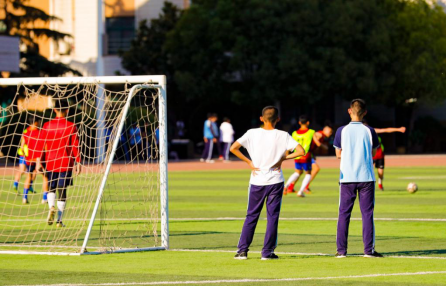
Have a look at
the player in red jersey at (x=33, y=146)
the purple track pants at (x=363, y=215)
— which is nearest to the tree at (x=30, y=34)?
the player in red jersey at (x=33, y=146)

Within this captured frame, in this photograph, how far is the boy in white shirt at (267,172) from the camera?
11.0 metres

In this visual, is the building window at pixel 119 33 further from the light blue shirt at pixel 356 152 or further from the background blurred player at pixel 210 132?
the light blue shirt at pixel 356 152

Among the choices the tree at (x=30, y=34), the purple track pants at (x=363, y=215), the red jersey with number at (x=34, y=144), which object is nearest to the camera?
the purple track pants at (x=363, y=215)

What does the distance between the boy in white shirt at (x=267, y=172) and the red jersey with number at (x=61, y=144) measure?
4.51m

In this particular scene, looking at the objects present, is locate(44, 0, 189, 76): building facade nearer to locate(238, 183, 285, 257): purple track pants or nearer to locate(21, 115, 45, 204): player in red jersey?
locate(21, 115, 45, 204): player in red jersey

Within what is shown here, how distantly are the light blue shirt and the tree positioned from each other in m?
37.5

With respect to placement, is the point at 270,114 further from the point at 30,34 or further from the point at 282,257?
the point at 30,34

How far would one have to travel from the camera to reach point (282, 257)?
1148 cm

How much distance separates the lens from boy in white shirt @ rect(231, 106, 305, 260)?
11039mm

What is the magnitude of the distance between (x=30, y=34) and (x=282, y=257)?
40.2 m

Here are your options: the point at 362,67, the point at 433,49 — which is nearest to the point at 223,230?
the point at 362,67

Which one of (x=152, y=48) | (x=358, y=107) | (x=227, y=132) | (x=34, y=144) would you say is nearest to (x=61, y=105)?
(x=34, y=144)

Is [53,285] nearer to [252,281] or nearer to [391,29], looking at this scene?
[252,281]

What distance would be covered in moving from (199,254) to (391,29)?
1604 inches
